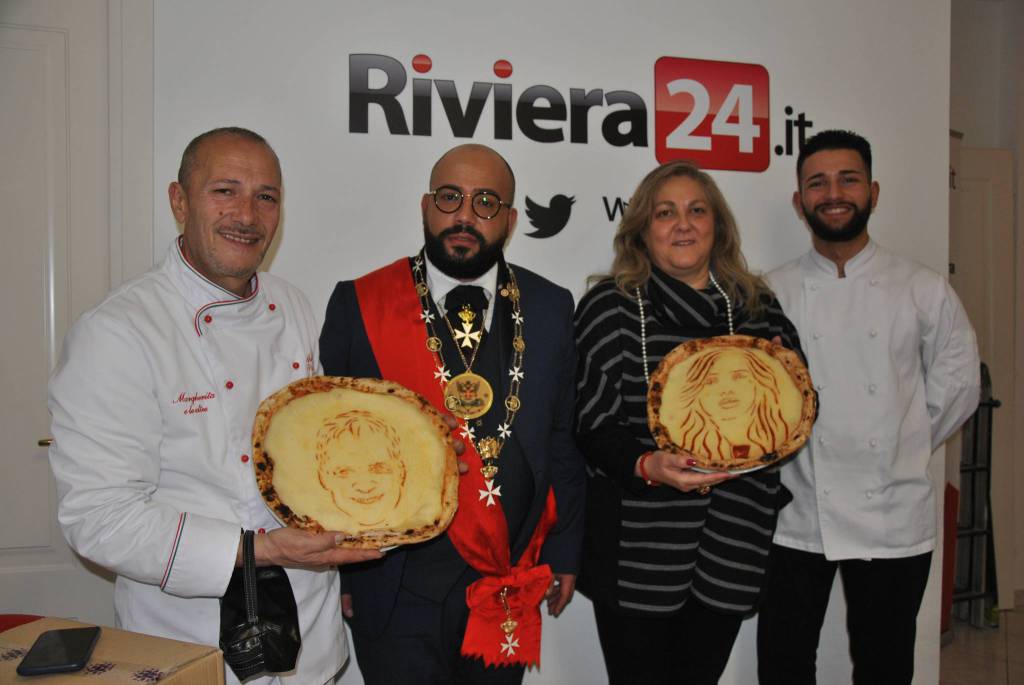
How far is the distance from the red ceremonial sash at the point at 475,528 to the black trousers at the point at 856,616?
3.04 feet

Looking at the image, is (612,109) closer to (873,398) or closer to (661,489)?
(873,398)

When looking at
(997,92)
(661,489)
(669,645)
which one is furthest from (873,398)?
(997,92)

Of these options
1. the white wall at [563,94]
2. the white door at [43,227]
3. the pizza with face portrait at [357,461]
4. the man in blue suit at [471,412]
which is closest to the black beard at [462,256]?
the man in blue suit at [471,412]

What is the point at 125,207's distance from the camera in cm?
252

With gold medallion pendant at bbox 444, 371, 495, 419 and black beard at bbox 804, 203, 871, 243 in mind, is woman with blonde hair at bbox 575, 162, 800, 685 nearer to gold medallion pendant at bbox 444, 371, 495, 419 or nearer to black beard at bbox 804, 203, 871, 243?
gold medallion pendant at bbox 444, 371, 495, 419

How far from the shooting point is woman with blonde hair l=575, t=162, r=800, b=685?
2.08m

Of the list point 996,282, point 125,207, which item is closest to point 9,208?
point 125,207

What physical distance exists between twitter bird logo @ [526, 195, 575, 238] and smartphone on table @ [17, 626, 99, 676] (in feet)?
6.64

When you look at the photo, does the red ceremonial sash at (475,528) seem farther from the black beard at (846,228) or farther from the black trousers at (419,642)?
the black beard at (846,228)

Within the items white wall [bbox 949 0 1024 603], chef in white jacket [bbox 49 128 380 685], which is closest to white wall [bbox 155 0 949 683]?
chef in white jacket [bbox 49 128 380 685]

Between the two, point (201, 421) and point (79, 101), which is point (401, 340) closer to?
point (201, 421)

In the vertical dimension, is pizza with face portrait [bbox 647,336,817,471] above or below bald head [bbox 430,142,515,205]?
below

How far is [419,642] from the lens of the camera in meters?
1.90

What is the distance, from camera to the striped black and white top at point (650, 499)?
2.07 meters
